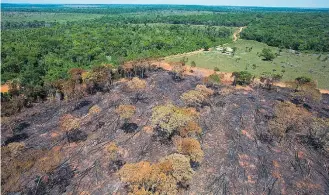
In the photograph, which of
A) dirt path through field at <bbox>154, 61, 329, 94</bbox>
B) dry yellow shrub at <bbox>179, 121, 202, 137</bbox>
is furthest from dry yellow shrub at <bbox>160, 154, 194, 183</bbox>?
dirt path through field at <bbox>154, 61, 329, 94</bbox>

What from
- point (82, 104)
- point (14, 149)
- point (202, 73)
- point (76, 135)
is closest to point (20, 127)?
point (76, 135)

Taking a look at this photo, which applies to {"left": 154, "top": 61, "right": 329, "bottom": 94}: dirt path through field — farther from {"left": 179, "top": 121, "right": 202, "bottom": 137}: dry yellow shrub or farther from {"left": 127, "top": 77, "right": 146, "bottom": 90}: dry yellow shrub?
{"left": 179, "top": 121, "right": 202, "bottom": 137}: dry yellow shrub

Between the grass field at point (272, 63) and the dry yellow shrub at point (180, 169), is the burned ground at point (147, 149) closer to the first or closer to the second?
the dry yellow shrub at point (180, 169)

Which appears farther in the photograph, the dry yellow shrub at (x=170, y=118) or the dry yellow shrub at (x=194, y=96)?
the dry yellow shrub at (x=194, y=96)

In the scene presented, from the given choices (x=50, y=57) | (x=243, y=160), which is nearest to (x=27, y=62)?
(x=50, y=57)

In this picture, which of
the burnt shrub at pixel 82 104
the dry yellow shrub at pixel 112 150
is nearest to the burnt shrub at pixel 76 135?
the dry yellow shrub at pixel 112 150

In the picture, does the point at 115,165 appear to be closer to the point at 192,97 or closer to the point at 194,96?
the point at 192,97
